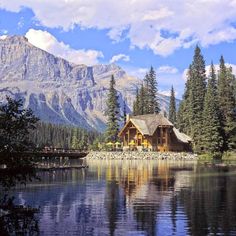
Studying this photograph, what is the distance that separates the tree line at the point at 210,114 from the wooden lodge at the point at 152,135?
4578mm

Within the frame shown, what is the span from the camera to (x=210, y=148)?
3743 inches

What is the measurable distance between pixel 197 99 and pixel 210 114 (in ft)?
49.0

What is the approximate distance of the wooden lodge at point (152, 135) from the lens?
111m

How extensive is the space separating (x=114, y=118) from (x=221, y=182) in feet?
247

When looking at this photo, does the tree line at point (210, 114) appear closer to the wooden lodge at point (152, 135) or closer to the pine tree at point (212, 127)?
the pine tree at point (212, 127)

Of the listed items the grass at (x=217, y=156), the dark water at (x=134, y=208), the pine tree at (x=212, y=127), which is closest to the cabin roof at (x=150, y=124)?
the pine tree at (x=212, y=127)

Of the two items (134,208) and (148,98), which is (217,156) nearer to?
(148,98)

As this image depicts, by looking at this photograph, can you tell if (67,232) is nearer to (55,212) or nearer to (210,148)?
(55,212)

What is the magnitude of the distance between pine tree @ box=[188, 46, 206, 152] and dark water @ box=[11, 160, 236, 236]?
63385 millimetres

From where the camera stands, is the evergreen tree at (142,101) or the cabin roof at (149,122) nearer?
the cabin roof at (149,122)

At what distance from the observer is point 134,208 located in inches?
1024

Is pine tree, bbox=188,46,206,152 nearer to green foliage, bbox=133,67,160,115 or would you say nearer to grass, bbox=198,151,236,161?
grass, bbox=198,151,236,161

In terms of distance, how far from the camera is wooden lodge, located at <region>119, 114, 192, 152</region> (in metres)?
111

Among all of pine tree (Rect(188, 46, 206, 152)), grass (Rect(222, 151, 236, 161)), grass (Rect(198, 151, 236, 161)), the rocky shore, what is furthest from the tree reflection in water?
pine tree (Rect(188, 46, 206, 152))
